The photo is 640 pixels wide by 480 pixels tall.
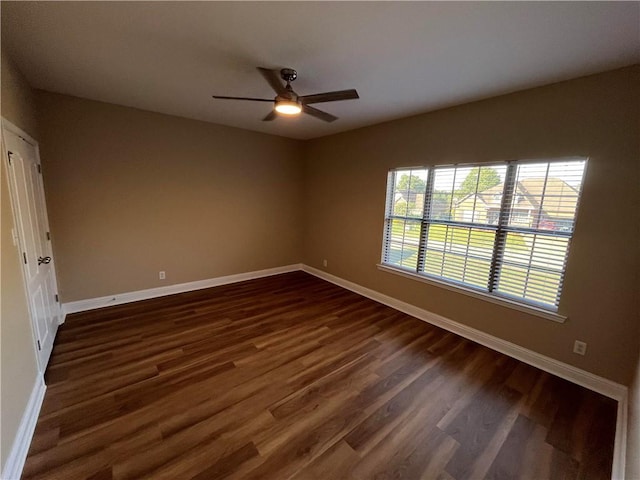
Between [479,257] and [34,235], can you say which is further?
[479,257]

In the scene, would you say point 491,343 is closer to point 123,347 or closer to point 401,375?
point 401,375

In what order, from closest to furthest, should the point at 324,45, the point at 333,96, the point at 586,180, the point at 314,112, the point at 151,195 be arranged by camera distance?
the point at 324,45
the point at 333,96
the point at 586,180
the point at 314,112
the point at 151,195

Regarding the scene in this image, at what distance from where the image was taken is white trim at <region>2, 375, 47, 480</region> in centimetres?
138

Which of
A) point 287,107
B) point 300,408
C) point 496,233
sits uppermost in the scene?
point 287,107

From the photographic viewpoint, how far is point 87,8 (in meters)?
1.56

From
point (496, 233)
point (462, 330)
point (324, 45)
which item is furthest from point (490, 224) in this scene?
point (324, 45)

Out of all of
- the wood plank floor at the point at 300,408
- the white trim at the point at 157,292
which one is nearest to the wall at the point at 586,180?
the wood plank floor at the point at 300,408

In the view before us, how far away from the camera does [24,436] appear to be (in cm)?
157

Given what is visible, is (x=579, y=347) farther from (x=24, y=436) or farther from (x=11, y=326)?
(x=11, y=326)

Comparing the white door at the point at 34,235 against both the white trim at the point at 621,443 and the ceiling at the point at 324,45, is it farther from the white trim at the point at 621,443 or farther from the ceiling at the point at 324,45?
the white trim at the point at 621,443

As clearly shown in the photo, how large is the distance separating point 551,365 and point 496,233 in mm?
1316

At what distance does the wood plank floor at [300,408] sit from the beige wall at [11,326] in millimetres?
268

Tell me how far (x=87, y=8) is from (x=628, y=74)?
372cm

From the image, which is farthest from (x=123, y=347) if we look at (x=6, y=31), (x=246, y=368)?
(x=6, y=31)
